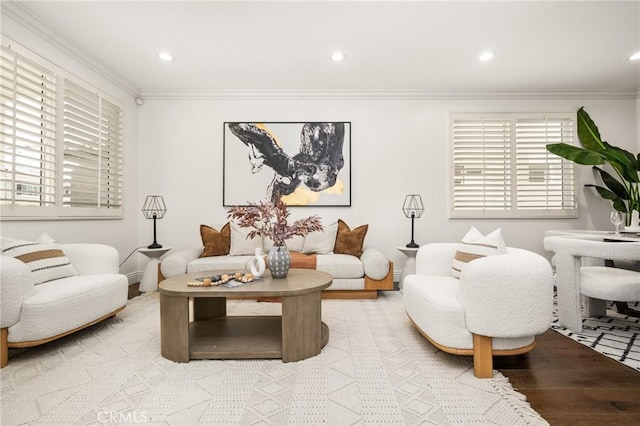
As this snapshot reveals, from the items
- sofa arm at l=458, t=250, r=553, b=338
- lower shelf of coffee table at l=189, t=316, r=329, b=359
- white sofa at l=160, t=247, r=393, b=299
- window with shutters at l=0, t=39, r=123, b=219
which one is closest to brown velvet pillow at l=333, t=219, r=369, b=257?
white sofa at l=160, t=247, r=393, b=299

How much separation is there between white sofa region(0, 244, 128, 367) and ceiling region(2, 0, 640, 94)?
2.33 m

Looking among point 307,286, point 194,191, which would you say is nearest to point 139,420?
point 307,286

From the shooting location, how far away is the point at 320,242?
161 inches

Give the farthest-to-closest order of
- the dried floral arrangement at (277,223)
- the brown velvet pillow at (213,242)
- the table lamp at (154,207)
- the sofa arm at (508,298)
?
1. the table lamp at (154,207)
2. the brown velvet pillow at (213,242)
3. the dried floral arrangement at (277,223)
4. the sofa arm at (508,298)

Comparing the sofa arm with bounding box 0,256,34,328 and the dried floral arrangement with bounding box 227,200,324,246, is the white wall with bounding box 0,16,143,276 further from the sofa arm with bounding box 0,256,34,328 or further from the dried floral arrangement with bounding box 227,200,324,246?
the dried floral arrangement with bounding box 227,200,324,246

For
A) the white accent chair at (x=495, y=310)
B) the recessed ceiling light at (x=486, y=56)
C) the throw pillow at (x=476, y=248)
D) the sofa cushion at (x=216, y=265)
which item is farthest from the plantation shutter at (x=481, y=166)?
the sofa cushion at (x=216, y=265)

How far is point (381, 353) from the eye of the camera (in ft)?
7.09

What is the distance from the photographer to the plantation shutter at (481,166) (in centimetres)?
455

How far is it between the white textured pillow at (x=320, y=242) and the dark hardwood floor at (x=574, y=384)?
91.8 inches

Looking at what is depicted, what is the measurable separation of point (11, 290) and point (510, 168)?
18.0 ft

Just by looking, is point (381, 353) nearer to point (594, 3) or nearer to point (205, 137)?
point (594, 3)

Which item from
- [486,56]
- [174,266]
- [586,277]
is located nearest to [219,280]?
[174,266]

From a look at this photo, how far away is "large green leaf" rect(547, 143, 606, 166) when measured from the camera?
3.88 metres

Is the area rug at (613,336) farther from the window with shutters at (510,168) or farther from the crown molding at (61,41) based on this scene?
the crown molding at (61,41)
